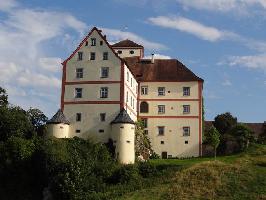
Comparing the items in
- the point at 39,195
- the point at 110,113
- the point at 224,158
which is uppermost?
the point at 110,113

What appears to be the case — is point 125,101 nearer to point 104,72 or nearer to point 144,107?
point 104,72

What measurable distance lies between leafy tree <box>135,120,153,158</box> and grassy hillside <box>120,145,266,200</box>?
6.76 m

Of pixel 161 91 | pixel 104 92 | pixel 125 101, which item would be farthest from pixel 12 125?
pixel 161 91

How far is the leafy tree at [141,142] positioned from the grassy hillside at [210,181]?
22.2ft

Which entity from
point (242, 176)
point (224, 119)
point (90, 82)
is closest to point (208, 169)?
point (242, 176)

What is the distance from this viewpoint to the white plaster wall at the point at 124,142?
69312mm

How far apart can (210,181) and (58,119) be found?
21421mm

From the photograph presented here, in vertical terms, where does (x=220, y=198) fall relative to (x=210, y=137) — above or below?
below

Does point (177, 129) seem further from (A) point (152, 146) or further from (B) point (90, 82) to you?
(B) point (90, 82)

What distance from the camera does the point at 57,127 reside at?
232 feet

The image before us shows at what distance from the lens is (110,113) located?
237ft

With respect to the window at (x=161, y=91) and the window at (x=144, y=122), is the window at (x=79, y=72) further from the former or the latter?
the window at (x=161, y=91)

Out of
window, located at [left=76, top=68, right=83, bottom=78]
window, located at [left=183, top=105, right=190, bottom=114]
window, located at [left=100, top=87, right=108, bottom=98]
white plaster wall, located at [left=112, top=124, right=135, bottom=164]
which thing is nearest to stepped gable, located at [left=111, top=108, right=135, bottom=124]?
white plaster wall, located at [left=112, top=124, right=135, bottom=164]

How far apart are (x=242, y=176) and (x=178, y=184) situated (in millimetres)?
7339
